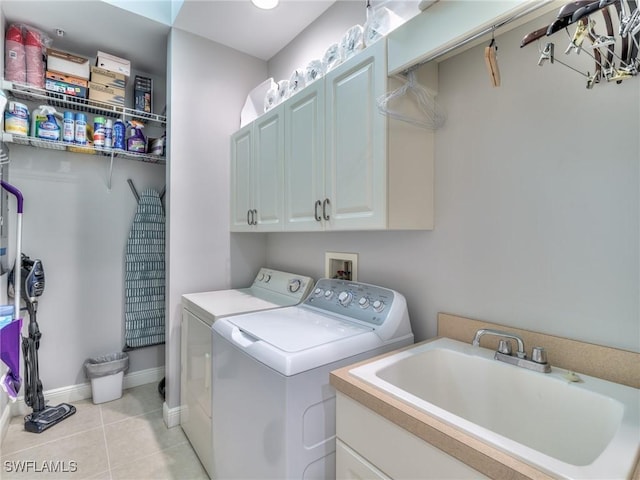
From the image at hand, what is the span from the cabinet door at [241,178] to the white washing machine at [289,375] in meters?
0.88

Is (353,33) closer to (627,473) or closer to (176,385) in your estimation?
(627,473)

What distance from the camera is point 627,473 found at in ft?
1.99

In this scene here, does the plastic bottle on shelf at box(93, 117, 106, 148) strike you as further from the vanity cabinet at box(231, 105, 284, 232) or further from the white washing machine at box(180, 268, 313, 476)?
Answer: the white washing machine at box(180, 268, 313, 476)

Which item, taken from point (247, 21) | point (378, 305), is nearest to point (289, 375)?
point (378, 305)

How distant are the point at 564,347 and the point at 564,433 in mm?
269

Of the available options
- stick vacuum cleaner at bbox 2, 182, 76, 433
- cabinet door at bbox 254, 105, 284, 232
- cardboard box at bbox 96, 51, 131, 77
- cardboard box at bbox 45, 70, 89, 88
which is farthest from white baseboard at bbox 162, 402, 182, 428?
cardboard box at bbox 96, 51, 131, 77

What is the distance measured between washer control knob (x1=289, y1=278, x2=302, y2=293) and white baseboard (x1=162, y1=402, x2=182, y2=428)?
1.17 metres

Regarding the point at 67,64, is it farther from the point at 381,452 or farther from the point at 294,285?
the point at 381,452

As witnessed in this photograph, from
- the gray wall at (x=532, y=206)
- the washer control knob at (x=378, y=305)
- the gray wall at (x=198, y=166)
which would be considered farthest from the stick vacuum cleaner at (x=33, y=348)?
the gray wall at (x=532, y=206)

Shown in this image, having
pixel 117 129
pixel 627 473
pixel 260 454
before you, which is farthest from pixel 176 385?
pixel 627 473

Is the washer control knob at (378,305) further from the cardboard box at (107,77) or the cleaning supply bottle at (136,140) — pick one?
the cardboard box at (107,77)

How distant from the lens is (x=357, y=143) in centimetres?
139

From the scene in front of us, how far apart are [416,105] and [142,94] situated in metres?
2.32

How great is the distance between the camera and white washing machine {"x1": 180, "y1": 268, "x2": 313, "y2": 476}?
173cm
